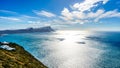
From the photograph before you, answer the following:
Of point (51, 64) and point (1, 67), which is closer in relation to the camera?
point (1, 67)

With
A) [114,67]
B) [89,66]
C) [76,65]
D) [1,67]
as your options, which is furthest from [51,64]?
[1,67]

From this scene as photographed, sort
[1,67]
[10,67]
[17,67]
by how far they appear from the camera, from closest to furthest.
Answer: [1,67] → [10,67] → [17,67]

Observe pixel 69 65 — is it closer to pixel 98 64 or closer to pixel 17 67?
pixel 98 64

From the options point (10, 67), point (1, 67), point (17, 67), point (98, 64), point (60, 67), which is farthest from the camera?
point (98, 64)

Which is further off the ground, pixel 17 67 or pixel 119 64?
pixel 17 67

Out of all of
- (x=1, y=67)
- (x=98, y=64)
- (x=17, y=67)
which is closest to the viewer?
(x=1, y=67)

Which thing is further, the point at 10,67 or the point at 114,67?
the point at 114,67

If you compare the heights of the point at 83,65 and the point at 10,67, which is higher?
the point at 10,67

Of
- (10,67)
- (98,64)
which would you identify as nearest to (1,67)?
(10,67)

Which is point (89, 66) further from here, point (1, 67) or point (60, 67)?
point (1, 67)
